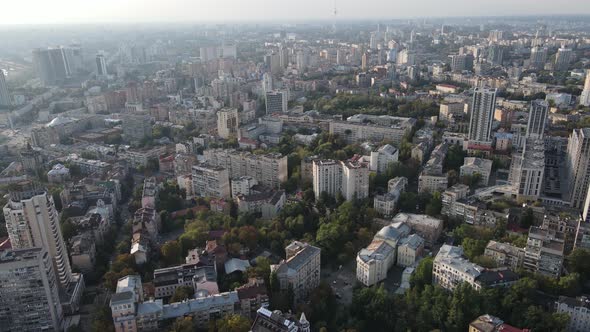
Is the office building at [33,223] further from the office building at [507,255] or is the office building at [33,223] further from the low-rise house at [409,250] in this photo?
the office building at [507,255]

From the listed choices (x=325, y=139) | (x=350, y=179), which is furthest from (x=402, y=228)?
(x=325, y=139)

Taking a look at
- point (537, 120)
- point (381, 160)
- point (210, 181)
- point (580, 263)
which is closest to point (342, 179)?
point (381, 160)

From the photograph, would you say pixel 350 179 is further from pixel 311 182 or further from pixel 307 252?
pixel 307 252

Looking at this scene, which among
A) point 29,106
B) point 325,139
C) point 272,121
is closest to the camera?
point 325,139

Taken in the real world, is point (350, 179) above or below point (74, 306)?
above

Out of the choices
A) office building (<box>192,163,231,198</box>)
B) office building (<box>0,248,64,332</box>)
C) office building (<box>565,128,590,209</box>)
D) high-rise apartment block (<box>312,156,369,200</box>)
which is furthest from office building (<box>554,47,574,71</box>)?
office building (<box>0,248,64,332</box>)

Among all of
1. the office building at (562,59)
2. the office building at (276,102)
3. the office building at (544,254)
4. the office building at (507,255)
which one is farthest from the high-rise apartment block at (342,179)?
the office building at (562,59)

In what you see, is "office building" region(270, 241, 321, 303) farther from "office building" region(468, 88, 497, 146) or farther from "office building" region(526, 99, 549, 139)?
"office building" region(526, 99, 549, 139)
